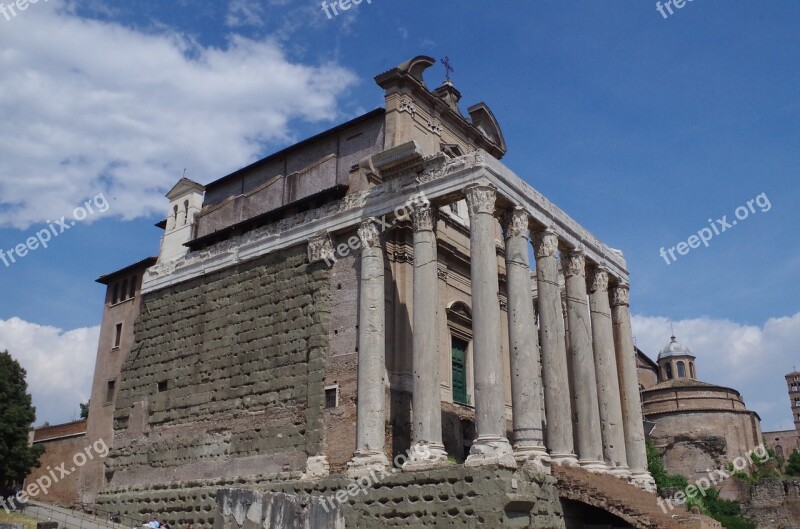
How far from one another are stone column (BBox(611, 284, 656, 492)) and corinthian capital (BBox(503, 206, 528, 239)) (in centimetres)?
760

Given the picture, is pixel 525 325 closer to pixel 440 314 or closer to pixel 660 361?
pixel 440 314

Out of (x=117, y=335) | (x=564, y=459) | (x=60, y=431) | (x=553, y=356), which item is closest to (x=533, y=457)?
(x=564, y=459)

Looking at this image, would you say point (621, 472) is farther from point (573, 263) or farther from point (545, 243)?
point (545, 243)

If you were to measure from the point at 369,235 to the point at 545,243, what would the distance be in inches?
208

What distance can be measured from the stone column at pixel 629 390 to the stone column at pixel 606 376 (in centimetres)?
48

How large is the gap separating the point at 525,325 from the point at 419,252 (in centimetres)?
338

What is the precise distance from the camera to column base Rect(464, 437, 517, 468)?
57.1 feet

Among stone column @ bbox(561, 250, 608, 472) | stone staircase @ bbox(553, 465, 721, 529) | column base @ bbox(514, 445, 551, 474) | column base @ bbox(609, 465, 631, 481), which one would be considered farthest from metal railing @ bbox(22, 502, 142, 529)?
column base @ bbox(609, 465, 631, 481)

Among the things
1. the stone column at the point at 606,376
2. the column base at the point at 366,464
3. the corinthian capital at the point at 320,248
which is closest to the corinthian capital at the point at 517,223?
the corinthian capital at the point at 320,248

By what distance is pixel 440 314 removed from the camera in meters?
23.4

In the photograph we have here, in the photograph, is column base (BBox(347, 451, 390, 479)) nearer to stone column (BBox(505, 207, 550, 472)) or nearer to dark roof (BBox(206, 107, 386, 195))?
stone column (BBox(505, 207, 550, 472))

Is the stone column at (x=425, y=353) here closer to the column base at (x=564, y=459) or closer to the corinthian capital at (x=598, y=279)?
the column base at (x=564, y=459)

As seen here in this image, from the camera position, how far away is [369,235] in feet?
71.5

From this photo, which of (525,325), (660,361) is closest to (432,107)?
(525,325)
